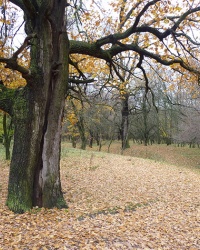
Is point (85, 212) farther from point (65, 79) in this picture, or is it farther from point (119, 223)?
point (65, 79)

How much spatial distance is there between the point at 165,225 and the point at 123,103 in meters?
20.0

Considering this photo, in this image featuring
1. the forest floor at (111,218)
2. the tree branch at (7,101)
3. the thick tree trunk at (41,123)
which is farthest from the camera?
the tree branch at (7,101)

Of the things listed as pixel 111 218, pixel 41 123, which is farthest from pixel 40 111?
pixel 111 218

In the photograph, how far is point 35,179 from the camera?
5746mm

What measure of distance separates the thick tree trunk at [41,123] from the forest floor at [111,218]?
43cm

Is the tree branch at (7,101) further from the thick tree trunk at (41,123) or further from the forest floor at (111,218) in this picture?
the forest floor at (111,218)

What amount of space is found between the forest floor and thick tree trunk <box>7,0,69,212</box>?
43 centimetres

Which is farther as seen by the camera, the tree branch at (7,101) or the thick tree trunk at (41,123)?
the tree branch at (7,101)

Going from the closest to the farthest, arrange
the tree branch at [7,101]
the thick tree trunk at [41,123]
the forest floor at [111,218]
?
the forest floor at [111,218] < the thick tree trunk at [41,123] < the tree branch at [7,101]

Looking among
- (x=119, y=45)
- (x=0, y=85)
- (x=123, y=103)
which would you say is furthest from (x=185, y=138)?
(x=0, y=85)

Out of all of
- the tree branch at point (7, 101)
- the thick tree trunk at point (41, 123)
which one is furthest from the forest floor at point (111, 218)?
the tree branch at point (7, 101)

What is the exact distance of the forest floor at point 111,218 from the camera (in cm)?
441

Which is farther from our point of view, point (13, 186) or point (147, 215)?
point (147, 215)

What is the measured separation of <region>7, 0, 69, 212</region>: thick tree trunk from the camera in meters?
5.59
